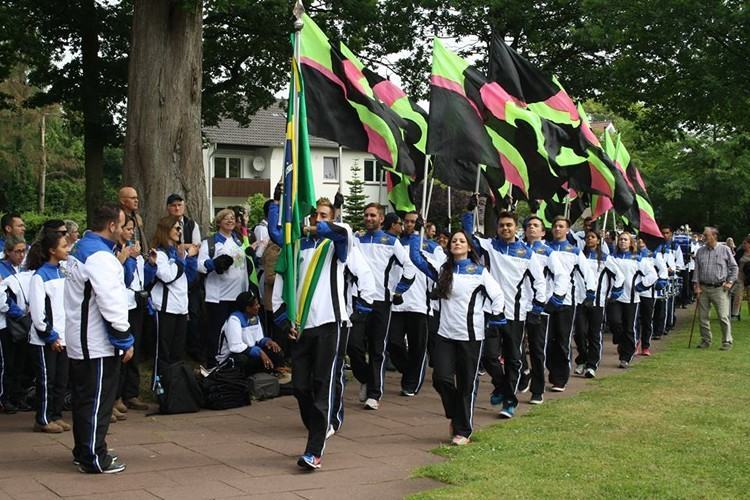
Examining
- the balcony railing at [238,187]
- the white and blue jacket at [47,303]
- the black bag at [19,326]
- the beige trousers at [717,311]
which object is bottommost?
the beige trousers at [717,311]

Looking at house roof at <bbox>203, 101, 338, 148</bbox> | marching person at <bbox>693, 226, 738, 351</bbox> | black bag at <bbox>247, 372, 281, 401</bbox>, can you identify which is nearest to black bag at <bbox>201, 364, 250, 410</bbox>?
black bag at <bbox>247, 372, 281, 401</bbox>

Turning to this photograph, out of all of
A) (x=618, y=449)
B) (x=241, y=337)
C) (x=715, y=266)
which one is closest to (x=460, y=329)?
(x=618, y=449)

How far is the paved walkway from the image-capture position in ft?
22.8

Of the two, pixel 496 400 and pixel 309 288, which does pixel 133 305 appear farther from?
pixel 496 400

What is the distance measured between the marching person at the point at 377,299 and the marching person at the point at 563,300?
6.09ft

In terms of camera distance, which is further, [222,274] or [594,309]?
[594,309]

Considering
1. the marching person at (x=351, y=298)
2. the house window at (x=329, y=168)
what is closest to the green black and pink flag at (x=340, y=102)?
the marching person at (x=351, y=298)

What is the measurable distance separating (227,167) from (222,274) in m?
51.7

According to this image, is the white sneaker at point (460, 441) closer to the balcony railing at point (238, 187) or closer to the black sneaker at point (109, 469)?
the black sneaker at point (109, 469)

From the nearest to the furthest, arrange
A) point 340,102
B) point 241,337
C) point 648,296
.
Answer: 1. point 340,102
2. point 241,337
3. point 648,296

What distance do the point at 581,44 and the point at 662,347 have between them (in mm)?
9539

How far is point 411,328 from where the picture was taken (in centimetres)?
1177

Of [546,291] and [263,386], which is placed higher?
[546,291]

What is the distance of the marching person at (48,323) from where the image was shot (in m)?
8.88
